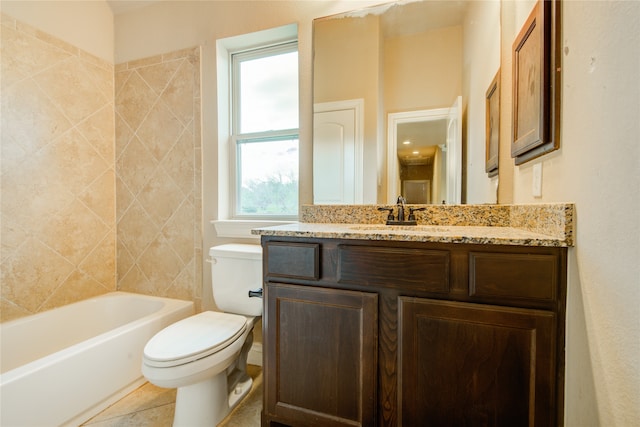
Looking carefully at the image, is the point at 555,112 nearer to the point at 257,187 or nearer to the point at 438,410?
the point at 438,410

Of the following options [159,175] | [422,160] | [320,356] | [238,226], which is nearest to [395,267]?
[320,356]

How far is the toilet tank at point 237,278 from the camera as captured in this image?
166 centimetres

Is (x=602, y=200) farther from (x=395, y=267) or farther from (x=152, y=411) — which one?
(x=152, y=411)

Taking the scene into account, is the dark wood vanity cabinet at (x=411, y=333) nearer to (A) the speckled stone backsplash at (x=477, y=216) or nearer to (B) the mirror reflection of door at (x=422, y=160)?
(A) the speckled stone backsplash at (x=477, y=216)

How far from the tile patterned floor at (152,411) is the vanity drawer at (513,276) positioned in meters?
1.27

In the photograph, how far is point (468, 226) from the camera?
1410 millimetres

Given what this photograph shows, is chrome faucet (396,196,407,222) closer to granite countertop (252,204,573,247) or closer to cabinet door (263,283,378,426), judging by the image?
granite countertop (252,204,573,247)

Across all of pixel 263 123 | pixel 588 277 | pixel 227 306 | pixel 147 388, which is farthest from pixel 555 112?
pixel 147 388

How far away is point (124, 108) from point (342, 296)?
7.43ft

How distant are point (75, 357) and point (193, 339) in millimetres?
584

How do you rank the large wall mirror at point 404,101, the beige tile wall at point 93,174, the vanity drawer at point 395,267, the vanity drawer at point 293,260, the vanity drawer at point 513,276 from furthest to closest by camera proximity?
the beige tile wall at point 93,174, the large wall mirror at point 404,101, the vanity drawer at point 293,260, the vanity drawer at point 395,267, the vanity drawer at point 513,276

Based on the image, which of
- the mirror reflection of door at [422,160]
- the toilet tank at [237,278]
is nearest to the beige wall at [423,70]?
the mirror reflection of door at [422,160]

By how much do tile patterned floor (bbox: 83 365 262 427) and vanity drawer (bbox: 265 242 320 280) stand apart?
848 mm

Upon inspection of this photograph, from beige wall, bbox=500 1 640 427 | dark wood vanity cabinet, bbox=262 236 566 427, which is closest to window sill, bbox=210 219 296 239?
dark wood vanity cabinet, bbox=262 236 566 427
